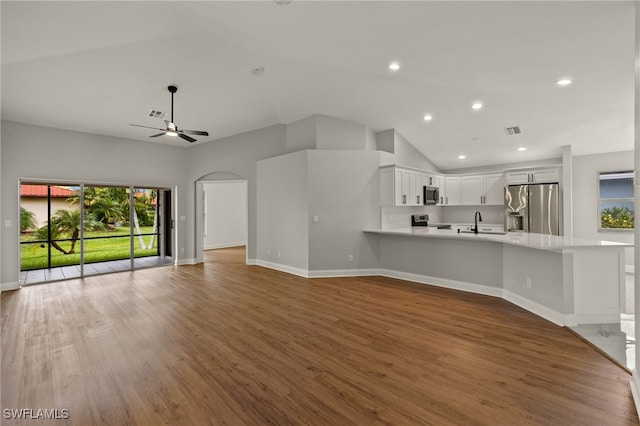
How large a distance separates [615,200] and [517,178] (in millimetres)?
2149

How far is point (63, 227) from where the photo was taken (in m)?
6.44

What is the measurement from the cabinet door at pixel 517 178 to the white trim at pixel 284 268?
5796 millimetres

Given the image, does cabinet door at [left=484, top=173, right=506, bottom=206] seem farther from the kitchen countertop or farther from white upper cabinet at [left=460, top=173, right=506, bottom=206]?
the kitchen countertop

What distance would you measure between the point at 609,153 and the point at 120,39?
9.99 metres

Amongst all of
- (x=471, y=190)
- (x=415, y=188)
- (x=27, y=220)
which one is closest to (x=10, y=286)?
(x=27, y=220)

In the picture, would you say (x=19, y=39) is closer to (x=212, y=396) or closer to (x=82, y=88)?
(x=82, y=88)

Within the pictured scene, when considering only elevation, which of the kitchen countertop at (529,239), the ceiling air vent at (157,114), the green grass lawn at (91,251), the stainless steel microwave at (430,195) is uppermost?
the ceiling air vent at (157,114)

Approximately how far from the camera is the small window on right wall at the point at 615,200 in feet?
21.2

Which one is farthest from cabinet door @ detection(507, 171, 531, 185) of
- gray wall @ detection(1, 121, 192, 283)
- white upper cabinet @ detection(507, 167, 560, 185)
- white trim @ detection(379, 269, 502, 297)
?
gray wall @ detection(1, 121, 192, 283)

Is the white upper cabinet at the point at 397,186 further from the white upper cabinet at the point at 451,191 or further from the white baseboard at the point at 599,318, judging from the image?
the white baseboard at the point at 599,318

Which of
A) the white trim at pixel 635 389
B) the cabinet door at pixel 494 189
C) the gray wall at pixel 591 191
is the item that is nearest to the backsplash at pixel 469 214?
the cabinet door at pixel 494 189

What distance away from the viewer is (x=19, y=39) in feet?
10.4

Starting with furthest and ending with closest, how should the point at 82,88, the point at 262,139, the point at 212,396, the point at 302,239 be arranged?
the point at 262,139 → the point at 302,239 → the point at 82,88 → the point at 212,396

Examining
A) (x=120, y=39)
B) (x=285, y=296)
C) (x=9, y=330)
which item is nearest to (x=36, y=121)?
(x=120, y=39)
